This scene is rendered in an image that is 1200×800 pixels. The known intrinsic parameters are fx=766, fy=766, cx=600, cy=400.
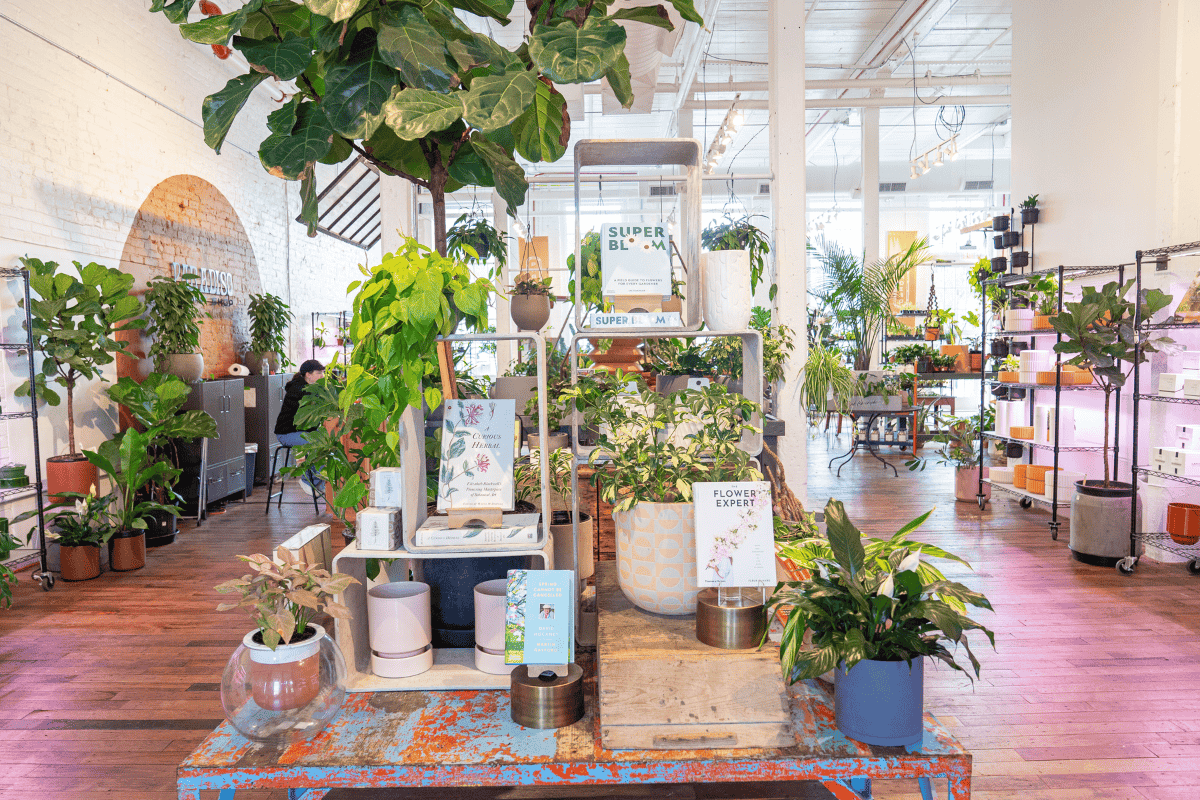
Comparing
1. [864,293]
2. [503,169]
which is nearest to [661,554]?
[503,169]

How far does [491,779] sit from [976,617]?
315cm

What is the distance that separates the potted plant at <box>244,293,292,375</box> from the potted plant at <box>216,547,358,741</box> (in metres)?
6.91

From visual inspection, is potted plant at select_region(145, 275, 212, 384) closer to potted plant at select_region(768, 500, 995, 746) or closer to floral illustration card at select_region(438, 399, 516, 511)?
floral illustration card at select_region(438, 399, 516, 511)

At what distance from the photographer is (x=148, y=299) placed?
600 cm

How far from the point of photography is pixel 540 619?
161cm

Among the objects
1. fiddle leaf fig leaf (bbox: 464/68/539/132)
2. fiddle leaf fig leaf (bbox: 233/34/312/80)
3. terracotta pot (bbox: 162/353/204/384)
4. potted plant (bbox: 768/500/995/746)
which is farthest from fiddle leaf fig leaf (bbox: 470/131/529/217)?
terracotta pot (bbox: 162/353/204/384)

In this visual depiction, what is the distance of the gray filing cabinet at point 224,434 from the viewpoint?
642 centimetres

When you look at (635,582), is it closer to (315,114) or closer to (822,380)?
(315,114)

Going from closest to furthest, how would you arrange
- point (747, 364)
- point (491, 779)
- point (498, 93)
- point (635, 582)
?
point (498, 93), point (491, 779), point (635, 582), point (747, 364)

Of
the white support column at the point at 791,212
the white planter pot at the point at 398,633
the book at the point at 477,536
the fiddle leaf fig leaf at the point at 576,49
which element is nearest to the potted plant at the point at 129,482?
the white planter pot at the point at 398,633

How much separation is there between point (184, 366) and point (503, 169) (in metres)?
5.41

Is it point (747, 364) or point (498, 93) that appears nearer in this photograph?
point (498, 93)

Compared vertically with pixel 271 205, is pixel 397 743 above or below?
below

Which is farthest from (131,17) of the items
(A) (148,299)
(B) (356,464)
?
(B) (356,464)
